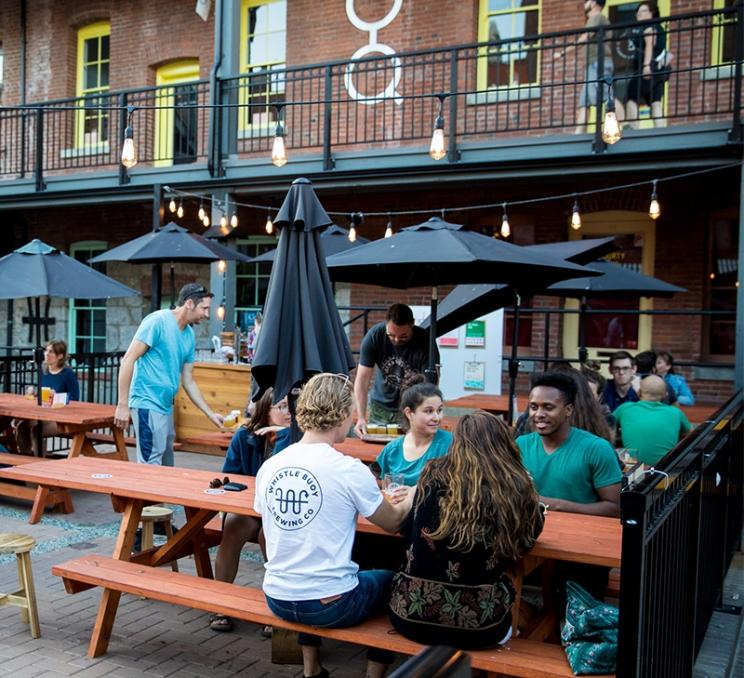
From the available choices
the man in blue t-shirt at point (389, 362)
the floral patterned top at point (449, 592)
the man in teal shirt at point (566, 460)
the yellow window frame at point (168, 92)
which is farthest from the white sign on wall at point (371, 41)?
the floral patterned top at point (449, 592)

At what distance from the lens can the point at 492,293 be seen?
7.37 m

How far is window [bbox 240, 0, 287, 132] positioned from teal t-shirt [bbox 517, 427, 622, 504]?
10.4 metres

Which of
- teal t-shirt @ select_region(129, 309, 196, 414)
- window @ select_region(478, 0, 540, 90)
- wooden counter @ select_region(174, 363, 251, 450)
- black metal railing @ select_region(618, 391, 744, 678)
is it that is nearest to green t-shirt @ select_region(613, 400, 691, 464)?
black metal railing @ select_region(618, 391, 744, 678)

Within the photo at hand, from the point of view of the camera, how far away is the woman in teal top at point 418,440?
4.18 meters

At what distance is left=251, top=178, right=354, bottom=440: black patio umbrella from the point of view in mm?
4227

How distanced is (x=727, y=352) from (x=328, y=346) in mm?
8229

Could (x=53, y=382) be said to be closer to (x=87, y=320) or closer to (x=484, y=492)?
(x=484, y=492)

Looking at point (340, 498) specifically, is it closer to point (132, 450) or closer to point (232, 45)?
point (132, 450)

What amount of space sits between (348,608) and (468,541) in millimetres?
641

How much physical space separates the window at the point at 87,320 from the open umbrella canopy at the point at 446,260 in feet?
35.3

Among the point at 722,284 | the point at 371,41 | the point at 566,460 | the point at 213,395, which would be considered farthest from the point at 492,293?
the point at 371,41

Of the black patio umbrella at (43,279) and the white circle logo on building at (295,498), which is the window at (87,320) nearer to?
the black patio umbrella at (43,279)

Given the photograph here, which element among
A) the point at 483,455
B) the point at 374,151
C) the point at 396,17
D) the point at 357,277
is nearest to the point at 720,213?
the point at 374,151

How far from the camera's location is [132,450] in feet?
32.6
